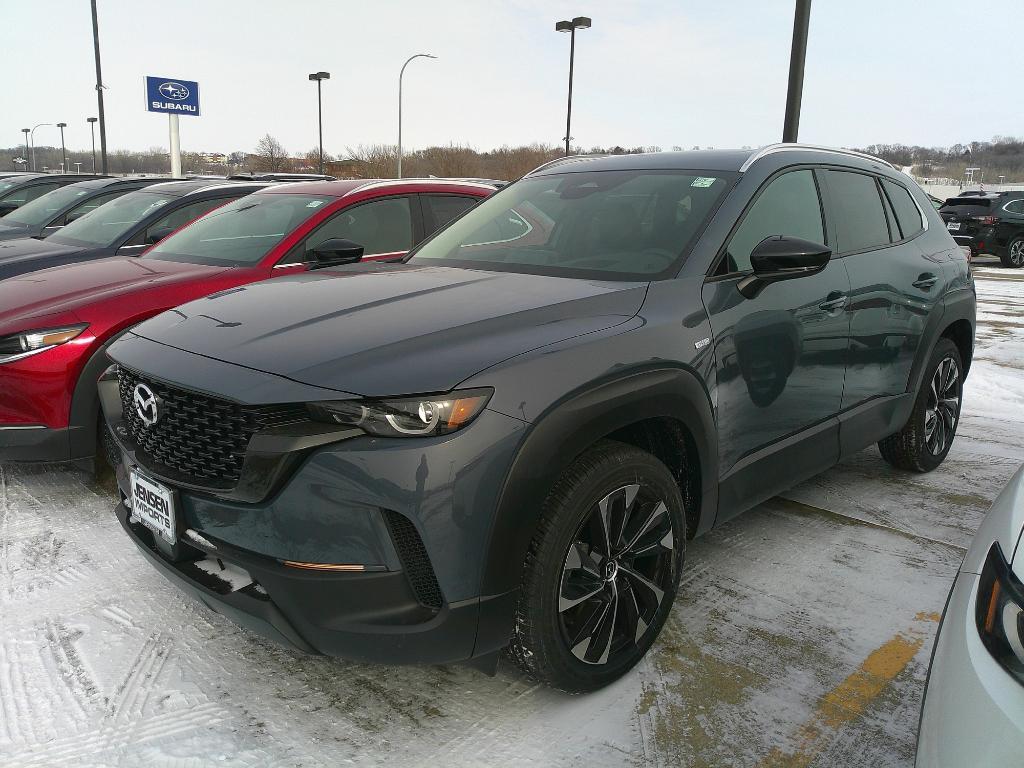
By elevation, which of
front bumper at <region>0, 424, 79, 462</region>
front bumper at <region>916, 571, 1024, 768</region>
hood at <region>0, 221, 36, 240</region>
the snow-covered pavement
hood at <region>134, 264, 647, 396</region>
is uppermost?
hood at <region>134, 264, 647, 396</region>

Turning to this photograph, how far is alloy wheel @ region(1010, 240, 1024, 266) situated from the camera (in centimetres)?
1716

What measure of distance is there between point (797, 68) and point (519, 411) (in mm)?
7802

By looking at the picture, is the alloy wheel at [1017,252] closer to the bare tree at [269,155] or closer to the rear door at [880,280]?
the rear door at [880,280]

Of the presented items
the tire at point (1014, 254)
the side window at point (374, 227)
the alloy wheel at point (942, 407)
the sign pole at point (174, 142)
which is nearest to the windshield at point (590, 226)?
the side window at point (374, 227)

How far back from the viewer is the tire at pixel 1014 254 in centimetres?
1714

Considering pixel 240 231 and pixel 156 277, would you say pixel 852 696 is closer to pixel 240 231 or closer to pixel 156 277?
pixel 156 277

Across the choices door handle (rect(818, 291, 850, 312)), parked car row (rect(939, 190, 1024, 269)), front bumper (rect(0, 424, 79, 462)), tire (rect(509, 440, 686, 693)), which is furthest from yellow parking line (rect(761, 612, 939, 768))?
parked car row (rect(939, 190, 1024, 269))

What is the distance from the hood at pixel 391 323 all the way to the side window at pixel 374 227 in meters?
Answer: 2.18

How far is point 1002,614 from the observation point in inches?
56.2

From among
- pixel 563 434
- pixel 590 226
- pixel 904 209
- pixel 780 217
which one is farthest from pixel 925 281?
pixel 563 434

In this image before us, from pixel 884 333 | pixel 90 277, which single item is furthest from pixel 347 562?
pixel 90 277

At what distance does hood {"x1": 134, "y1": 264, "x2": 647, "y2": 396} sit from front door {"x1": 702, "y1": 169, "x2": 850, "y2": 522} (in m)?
0.46

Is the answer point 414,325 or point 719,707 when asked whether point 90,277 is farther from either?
point 719,707

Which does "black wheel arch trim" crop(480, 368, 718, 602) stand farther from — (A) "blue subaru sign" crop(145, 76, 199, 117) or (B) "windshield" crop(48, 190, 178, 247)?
(A) "blue subaru sign" crop(145, 76, 199, 117)
